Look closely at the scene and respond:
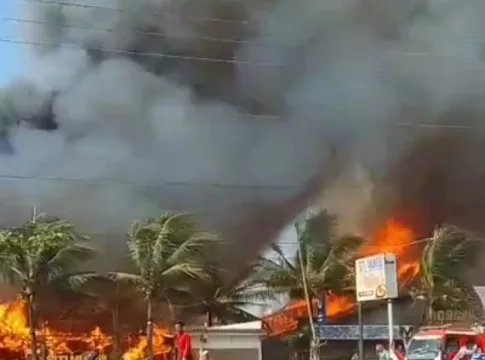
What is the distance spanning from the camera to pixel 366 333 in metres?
34.6

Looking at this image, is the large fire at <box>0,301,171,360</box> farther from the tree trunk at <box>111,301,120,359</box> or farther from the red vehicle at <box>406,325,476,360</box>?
the red vehicle at <box>406,325,476,360</box>

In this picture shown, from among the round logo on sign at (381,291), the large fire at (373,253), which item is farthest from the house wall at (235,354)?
the round logo on sign at (381,291)

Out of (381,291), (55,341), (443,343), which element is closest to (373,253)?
(55,341)

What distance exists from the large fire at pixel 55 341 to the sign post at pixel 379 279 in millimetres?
17924

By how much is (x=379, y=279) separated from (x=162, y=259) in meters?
13.9

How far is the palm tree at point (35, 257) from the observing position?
85.1 feet

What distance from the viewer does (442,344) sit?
2127cm

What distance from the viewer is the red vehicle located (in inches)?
832

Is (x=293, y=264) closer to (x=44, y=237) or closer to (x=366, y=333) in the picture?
(x=366, y=333)

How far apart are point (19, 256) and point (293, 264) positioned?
33.4ft

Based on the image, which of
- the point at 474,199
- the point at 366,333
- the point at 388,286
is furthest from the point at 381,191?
the point at 388,286

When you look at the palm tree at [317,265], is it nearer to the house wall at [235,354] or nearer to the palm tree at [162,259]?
the house wall at [235,354]

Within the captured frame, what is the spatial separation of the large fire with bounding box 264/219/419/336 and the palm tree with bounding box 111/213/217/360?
6.63 m

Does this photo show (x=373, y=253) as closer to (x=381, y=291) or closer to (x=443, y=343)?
(x=443, y=343)
